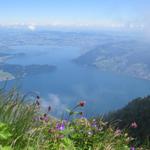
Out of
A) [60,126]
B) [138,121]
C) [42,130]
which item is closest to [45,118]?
[60,126]

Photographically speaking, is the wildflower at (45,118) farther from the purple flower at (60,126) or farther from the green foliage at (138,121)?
the green foliage at (138,121)

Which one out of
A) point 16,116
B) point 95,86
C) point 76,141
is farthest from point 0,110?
point 95,86

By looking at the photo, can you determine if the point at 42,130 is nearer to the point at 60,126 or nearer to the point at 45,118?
the point at 60,126

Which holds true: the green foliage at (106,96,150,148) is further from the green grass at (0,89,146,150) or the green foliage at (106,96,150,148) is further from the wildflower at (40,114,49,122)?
the wildflower at (40,114,49,122)

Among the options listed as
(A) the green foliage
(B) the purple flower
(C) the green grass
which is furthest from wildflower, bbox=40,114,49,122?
(A) the green foliage

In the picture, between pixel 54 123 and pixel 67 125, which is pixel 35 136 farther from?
pixel 67 125

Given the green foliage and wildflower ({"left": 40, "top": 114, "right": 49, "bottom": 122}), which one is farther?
the green foliage

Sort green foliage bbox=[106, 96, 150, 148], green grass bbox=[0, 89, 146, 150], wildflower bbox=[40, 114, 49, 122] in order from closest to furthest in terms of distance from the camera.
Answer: green grass bbox=[0, 89, 146, 150] < wildflower bbox=[40, 114, 49, 122] < green foliage bbox=[106, 96, 150, 148]

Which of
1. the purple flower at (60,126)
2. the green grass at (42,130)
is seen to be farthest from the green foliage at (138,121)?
the purple flower at (60,126)
